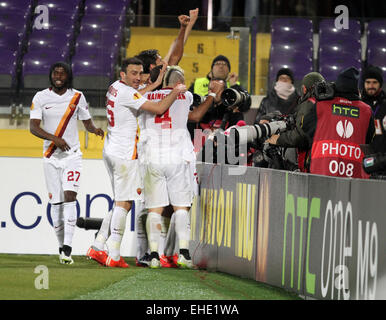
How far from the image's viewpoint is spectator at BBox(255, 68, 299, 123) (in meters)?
9.66

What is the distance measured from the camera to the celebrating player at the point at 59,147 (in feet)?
26.6

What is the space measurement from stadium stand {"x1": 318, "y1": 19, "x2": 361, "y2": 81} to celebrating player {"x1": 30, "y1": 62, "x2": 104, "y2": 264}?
14.5 ft

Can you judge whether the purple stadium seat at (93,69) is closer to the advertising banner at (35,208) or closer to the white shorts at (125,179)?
the advertising banner at (35,208)

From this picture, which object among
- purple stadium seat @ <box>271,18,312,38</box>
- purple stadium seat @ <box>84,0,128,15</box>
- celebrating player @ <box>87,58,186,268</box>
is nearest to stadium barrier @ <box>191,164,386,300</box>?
celebrating player @ <box>87,58,186,268</box>

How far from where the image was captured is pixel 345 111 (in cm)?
677

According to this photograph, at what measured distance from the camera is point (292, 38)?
38.7 ft

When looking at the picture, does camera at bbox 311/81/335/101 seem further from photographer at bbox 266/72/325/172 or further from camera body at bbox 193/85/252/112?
camera body at bbox 193/85/252/112

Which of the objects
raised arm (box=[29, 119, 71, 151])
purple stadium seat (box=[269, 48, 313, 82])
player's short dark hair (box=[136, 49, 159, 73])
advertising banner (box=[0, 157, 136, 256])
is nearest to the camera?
player's short dark hair (box=[136, 49, 159, 73])

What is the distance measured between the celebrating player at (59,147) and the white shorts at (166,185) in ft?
3.10

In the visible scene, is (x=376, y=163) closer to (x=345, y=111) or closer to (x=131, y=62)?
(x=345, y=111)

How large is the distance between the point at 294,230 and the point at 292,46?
6233 millimetres
